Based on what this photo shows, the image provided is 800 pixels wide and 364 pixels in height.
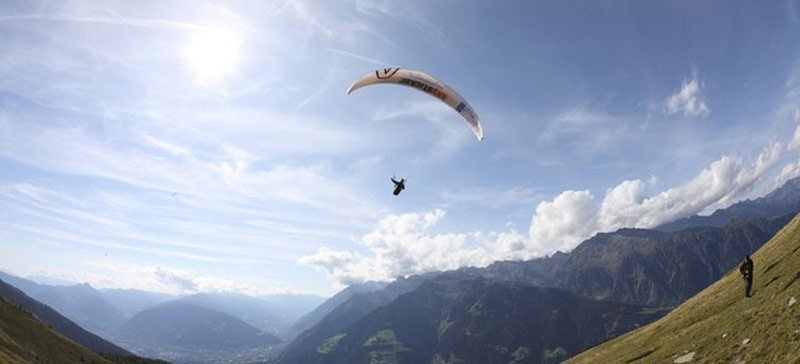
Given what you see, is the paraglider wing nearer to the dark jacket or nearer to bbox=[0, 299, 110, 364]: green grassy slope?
the dark jacket

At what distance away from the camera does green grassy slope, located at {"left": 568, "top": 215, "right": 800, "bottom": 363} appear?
32.7 metres

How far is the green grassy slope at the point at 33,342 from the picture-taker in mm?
43969

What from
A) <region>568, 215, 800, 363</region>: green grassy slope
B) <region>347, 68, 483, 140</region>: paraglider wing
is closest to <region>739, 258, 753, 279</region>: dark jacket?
<region>568, 215, 800, 363</region>: green grassy slope

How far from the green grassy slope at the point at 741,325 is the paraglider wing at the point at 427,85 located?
27003 mm

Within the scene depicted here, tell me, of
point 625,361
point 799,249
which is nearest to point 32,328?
point 625,361

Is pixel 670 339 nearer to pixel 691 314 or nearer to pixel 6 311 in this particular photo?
pixel 691 314

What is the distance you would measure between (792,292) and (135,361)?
85991 millimetres

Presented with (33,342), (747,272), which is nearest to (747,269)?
(747,272)

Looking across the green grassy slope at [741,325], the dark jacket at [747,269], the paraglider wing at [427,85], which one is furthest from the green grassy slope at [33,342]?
the dark jacket at [747,269]

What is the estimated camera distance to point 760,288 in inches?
1818

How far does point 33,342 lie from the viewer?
51.0 meters

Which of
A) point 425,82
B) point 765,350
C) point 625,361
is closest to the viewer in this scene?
point 765,350

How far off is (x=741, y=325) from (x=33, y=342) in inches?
2658

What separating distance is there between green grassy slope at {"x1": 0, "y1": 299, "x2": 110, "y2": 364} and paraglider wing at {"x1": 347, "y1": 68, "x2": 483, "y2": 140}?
128 feet
